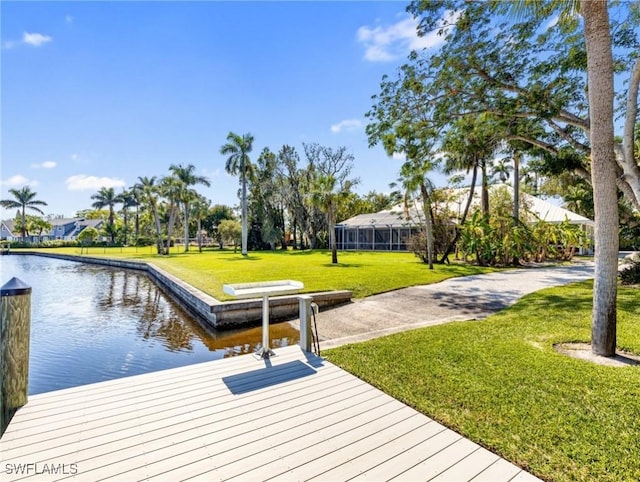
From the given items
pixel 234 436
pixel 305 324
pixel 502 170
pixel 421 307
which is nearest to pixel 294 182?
pixel 502 170

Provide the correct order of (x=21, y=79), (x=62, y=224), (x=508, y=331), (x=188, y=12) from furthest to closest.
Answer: (x=62, y=224) < (x=188, y=12) < (x=508, y=331) < (x=21, y=79)

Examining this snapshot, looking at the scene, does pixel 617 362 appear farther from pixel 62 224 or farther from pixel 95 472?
pixel 62 224

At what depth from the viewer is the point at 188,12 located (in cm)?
739

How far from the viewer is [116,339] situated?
6898 millimetres

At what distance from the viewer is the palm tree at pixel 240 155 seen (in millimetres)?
26969

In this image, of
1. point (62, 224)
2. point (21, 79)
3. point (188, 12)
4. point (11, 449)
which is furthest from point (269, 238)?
point (62, 224)

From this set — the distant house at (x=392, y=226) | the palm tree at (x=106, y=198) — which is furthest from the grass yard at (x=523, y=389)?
the palm tree at (x=106, y=198)

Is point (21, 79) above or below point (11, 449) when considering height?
above

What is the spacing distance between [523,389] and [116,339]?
23.9 feet

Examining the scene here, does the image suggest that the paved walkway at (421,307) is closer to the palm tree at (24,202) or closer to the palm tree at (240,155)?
the palm tree at (240,155)

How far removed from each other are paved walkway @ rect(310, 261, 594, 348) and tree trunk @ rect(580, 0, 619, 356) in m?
2.77

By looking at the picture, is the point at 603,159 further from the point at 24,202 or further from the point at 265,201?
the point at 24,202

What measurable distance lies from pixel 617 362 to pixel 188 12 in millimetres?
10042

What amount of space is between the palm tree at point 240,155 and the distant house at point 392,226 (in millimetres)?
9869
